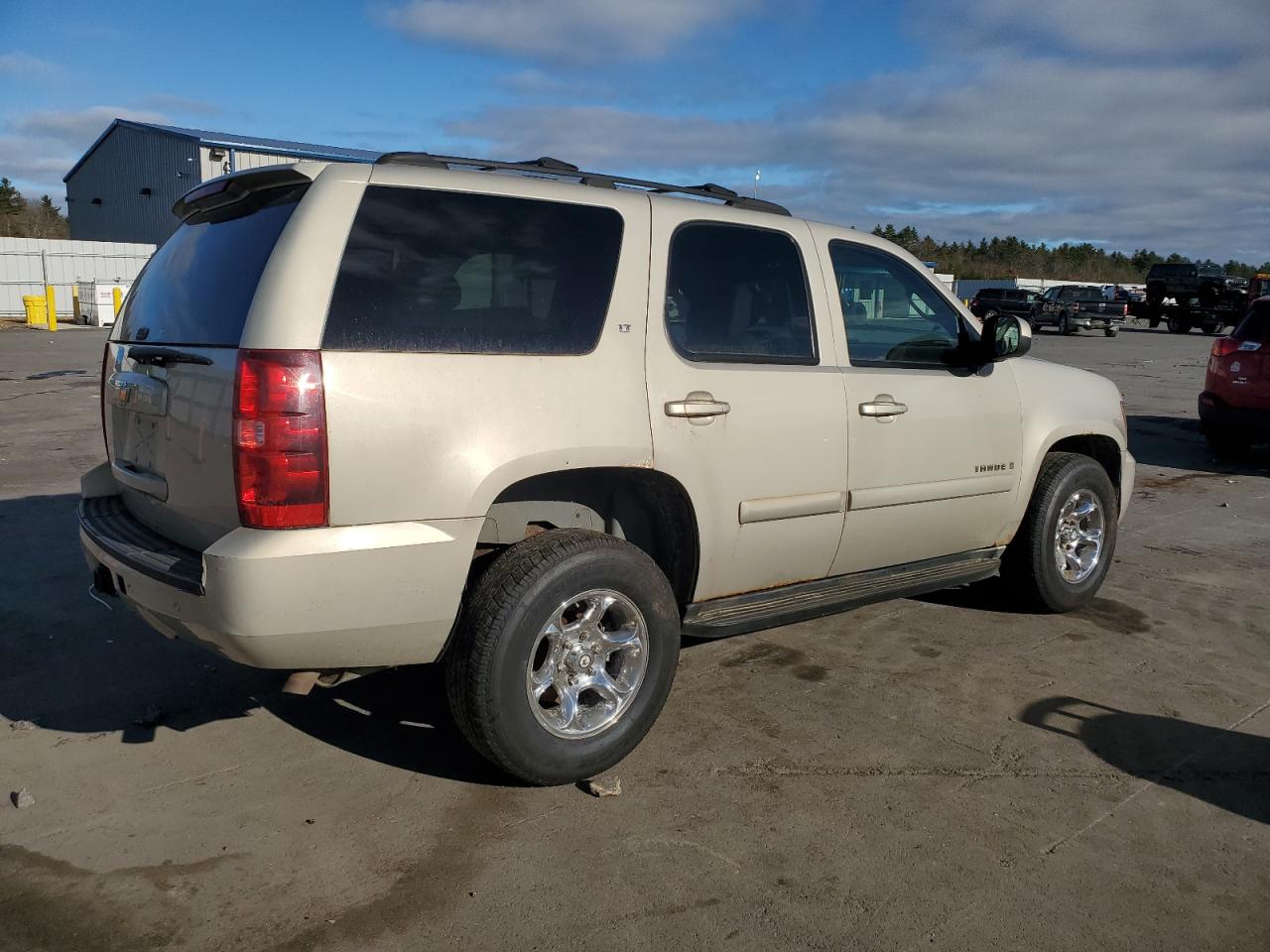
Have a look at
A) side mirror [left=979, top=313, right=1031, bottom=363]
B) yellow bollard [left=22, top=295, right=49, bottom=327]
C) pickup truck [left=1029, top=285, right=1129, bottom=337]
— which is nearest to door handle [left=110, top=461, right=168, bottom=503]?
side mirror [left=979, top=313, right=1031, bottom=363]

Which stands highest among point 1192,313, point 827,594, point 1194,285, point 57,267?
point 57,267

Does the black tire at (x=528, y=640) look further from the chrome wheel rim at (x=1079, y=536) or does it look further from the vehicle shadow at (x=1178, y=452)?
the vehicle shadow at (x=1178, y=452)

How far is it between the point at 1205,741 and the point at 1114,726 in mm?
314

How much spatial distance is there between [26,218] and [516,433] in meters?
81.9

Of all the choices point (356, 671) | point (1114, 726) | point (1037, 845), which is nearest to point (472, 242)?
point (356, 671)

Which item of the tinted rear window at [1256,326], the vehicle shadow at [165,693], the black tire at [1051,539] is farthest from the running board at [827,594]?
the tinted rear window at [1256,326]

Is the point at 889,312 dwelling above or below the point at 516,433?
above

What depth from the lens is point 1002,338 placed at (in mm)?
4859

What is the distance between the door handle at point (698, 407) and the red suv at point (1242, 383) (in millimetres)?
8325

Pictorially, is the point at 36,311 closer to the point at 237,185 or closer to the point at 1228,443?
the point at 1228,443

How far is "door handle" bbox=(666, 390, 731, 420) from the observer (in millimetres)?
3740

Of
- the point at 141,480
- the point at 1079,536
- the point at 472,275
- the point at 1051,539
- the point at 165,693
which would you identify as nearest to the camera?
the point at 472,275

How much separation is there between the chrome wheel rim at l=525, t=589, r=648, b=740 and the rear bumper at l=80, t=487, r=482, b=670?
15.4 inches

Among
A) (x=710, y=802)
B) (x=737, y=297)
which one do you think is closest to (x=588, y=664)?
(x=710, y=802)
